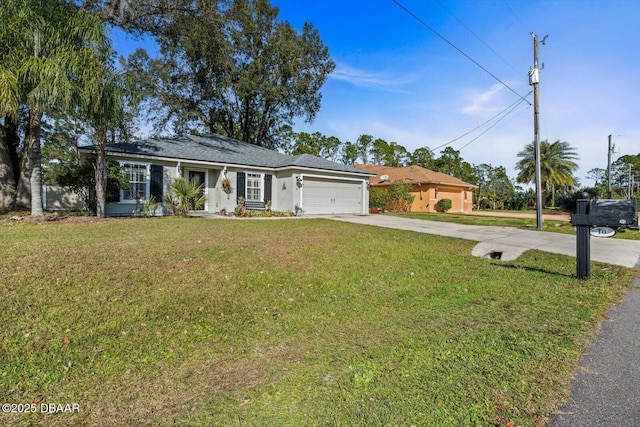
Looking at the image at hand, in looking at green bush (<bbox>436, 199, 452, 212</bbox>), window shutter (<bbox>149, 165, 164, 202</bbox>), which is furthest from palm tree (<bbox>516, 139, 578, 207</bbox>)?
window shutter (<bbox>149, 165, 164, 202</bbox>)

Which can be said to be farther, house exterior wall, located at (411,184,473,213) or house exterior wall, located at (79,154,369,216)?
house exterior wall, located at (411,184,473,213)

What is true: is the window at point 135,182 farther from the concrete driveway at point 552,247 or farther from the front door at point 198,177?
the concrete driveway at point 552,247

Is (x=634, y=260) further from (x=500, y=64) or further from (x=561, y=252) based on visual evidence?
(x=500, y=64)

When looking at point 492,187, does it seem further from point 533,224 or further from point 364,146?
point 533,224

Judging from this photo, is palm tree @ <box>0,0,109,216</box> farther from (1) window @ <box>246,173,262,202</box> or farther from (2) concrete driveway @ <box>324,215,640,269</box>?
(2) concrete driveway @ <box>324,215,640,269</box>

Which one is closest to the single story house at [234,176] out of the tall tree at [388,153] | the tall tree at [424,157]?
the tall tree at [424,157]

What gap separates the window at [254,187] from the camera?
1681 cm

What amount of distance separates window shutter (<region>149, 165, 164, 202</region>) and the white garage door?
23.3ft

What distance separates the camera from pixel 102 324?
3.31m

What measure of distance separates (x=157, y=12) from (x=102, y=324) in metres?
16.5

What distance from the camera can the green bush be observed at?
82.5 feet

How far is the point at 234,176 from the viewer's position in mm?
16234

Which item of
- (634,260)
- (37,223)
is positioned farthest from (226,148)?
(634,260)

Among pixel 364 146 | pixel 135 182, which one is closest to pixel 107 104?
pixel 135 182
